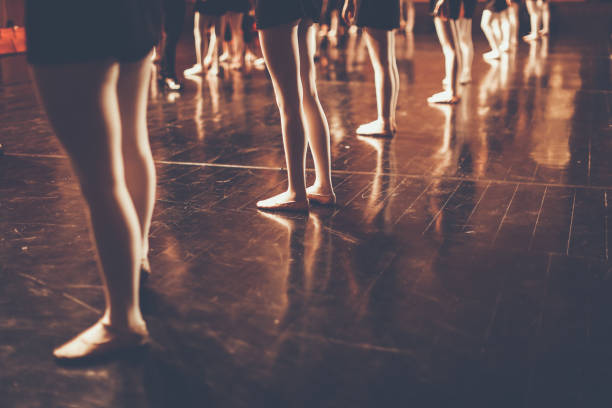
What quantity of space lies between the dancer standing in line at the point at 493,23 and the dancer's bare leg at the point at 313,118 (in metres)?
5.50

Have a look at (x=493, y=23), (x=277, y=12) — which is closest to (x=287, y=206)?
(x=277, y=12)

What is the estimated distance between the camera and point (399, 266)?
1963 mm

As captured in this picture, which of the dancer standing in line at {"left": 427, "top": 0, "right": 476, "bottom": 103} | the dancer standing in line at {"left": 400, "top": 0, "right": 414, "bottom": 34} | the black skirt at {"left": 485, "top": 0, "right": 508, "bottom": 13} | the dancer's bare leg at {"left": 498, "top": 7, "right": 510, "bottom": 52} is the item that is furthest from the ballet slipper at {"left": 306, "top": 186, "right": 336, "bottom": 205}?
the dancer standing in line at {"left": 400, "top": 0, "right": 414, "bottom": 34}

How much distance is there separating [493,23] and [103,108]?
7.70 m

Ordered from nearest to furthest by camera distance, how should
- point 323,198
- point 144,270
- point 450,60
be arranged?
point 144,270
point 323,198
point 450,60

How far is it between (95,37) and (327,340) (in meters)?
0.82

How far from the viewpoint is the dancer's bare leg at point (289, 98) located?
7.19 ft

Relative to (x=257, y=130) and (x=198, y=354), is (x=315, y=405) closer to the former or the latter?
(x=198, y=354)

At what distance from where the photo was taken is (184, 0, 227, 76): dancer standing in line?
6.19 metres

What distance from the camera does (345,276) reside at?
6.21 ft

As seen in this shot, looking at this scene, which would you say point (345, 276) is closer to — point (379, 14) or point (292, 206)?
point (292, 206)

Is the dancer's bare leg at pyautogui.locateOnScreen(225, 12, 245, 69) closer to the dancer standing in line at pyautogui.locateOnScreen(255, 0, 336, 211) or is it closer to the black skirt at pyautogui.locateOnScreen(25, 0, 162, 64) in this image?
the dancer standing in line at pyautogui.locateOnScreen(255, 0, 336, 211)

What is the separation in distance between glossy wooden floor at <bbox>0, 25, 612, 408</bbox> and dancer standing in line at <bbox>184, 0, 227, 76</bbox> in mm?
2683

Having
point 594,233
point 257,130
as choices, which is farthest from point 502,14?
point 594,233
